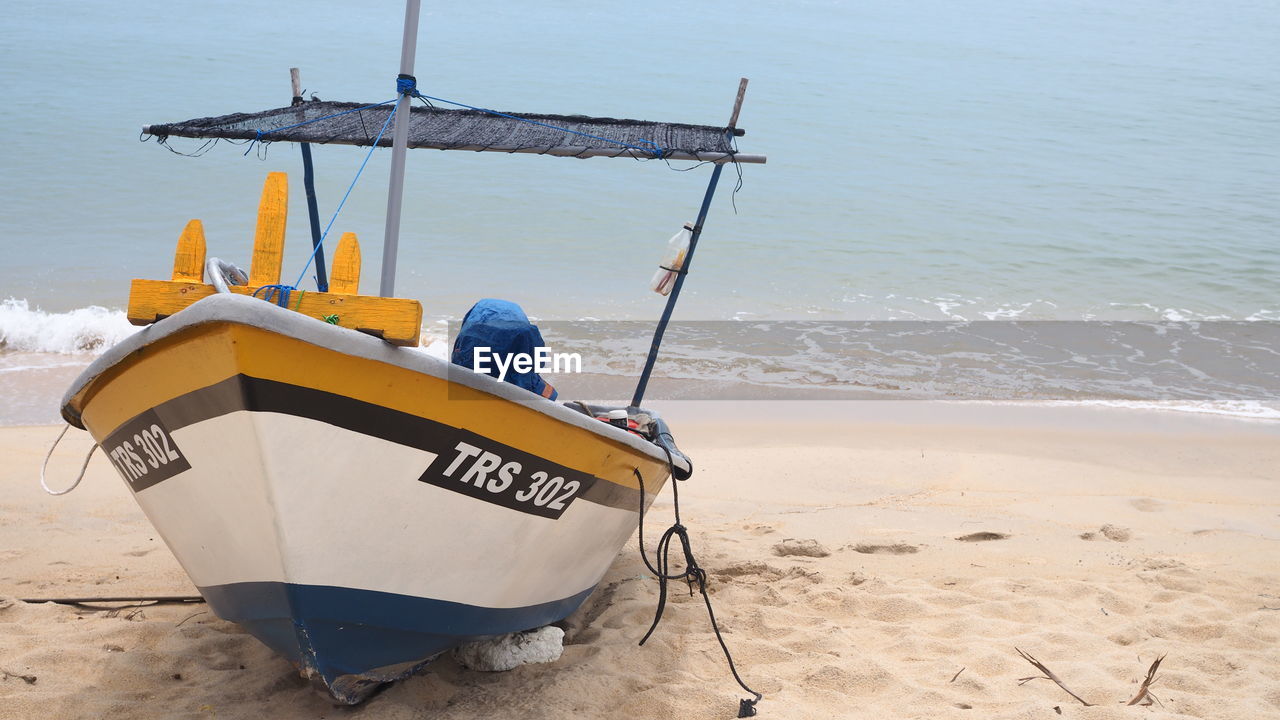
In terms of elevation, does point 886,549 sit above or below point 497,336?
below

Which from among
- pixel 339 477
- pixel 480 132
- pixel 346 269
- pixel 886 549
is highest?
pixel 480 132

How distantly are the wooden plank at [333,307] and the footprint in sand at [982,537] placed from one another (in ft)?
12.6

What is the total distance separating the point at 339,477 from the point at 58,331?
28.1ft

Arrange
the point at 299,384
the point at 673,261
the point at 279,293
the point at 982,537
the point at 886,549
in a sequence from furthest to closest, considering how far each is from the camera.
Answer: the point at 982,537 < the point at 886,549 < the point at 673,261 < the point at 279,293 < the point at 299,384

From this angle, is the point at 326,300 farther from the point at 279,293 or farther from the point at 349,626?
the point at 349,626

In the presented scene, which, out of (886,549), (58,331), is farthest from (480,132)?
(58,331)

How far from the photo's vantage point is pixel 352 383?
2883 millimetres

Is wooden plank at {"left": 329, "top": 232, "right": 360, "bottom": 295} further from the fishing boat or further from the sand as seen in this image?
the sand

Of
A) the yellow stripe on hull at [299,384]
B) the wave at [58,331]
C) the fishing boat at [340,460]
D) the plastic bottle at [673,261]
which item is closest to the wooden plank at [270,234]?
the fishing boat at [340,460]

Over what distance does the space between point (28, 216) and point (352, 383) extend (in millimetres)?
14886

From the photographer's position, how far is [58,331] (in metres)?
Result: 10.0

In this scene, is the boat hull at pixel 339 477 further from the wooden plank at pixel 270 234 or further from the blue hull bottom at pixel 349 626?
the wooden plank at pixel 270 234

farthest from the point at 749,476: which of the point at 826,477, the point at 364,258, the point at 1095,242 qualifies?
the point at 1095,242

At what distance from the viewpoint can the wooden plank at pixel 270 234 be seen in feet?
10.9
